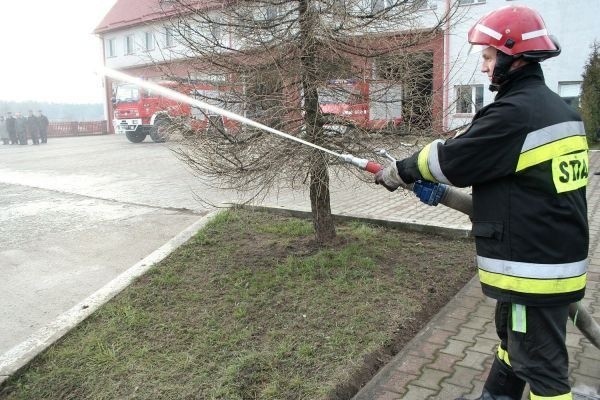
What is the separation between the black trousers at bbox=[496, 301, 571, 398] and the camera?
7.56 feet

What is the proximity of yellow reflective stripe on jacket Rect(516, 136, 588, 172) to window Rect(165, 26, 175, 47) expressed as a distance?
325cm

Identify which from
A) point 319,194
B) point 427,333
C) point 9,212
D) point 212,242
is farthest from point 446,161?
point 9,212

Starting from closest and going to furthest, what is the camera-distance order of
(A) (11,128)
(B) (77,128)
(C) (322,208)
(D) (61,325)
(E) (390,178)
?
(E) (390,178) < (D) (61,325) < (C) (322,208) < (A) (11,128) < (B) (77,128)

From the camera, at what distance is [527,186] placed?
223 cm

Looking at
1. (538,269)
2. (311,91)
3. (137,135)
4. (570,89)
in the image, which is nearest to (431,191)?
(538,269)

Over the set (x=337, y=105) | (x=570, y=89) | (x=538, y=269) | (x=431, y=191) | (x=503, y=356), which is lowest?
(x=503, y=356)

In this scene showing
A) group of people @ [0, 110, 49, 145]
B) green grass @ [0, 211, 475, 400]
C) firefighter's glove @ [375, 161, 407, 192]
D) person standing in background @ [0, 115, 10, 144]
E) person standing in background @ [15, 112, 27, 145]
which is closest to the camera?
firefighter's glove @ [375, 161, 407, 192]

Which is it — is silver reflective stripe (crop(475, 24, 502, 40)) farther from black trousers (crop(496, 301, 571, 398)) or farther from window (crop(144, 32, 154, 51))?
window (crop(144, 32, 154, 51))

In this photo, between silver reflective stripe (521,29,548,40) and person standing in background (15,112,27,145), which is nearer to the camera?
silver reflective stripe (521,29,548,40)

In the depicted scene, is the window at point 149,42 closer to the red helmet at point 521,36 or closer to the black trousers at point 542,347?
the red helmet at point 521,36

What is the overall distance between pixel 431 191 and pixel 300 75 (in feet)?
6.86

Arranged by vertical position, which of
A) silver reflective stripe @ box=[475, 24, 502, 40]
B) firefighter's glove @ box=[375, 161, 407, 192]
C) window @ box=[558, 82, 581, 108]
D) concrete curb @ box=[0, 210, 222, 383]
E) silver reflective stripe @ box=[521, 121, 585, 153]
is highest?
window @ box=[558, 82, 581, 108]

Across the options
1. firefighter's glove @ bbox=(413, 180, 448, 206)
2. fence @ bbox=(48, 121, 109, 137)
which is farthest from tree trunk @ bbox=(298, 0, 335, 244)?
fence @ bbox=(48, 121, 109, 137)

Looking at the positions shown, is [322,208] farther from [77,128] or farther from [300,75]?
[77,128]
